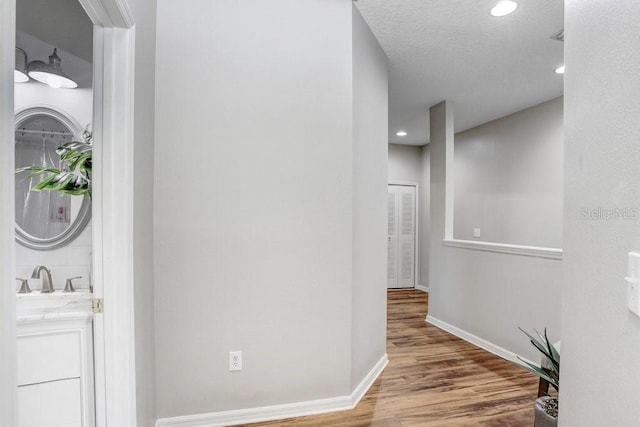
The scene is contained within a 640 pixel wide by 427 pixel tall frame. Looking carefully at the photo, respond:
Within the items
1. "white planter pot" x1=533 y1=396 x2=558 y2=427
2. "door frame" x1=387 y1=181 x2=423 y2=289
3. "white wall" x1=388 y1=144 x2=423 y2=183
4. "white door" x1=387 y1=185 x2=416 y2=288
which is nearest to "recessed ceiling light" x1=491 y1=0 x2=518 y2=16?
"white planter pot" x1=533 y1=396 x2=558 y2=427

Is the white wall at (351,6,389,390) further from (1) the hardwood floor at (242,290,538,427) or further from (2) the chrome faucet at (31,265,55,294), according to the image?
(2) the chrome faucet at (31,265,55,294)

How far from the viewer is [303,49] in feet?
6.31

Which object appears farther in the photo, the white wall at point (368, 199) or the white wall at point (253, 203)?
the white wall at point (368, 199)

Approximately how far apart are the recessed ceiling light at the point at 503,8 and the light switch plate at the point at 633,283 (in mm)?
2046

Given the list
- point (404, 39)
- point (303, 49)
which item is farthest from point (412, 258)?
point (303, 49)

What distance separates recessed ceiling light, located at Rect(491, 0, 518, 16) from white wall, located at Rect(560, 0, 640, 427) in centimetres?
144

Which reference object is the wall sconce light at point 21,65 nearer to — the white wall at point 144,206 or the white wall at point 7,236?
the white wall at point 144,206

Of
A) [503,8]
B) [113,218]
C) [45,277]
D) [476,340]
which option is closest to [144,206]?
[113,218]

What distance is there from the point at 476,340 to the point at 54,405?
10.8ft

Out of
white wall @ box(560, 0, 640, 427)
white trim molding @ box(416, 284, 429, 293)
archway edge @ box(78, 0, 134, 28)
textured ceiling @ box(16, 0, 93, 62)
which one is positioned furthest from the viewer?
white trim molding @ box(416, 284, 429, 293)

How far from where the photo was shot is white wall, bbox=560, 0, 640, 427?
65 centimetres

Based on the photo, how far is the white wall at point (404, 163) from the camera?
557 centimetres

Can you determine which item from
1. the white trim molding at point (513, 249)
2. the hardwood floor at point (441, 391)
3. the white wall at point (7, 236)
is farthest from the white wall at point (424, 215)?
the white wall at point (7, 236)

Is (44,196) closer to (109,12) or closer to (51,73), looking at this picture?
(51,73)
